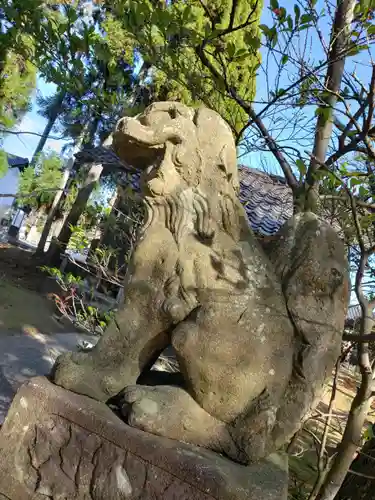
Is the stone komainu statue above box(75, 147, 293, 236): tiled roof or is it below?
below

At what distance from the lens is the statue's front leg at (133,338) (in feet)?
5.75

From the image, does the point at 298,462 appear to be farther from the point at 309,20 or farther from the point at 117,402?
the point at 309,20

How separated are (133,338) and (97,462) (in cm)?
47

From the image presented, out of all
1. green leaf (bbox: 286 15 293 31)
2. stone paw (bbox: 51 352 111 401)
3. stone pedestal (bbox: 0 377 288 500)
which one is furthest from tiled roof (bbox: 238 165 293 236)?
stone pedestal (bbox: 0 377 288 500)

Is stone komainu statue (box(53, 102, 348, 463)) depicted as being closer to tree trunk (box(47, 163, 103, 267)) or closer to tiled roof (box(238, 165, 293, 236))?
tiled roof (box(238, 165, 293, 236))

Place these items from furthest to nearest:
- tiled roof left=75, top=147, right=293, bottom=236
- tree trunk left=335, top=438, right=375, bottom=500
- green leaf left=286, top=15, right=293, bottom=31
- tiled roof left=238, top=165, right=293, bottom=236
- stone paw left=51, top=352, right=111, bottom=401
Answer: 1. tiled roof left=238, top=165, right=293, bottom=236
2. tiled roof left=75, top=147, right=293, bottom=236
3. tree trunk left=335, top=438, right=375, bottom=500
4. green leaf left=286, top=15, right=293, bottom=31
5. stone paw left=51, top=352, right=111, bottom=401

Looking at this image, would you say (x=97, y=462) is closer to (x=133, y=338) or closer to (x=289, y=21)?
(x=133, y=338)

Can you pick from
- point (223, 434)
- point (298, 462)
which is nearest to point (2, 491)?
point (223, 434)

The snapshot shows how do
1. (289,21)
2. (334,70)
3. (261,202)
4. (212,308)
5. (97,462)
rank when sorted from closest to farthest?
(97,462)
(212,308)
(289,21)
(334,70)
(261,202)

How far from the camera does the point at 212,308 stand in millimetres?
1702

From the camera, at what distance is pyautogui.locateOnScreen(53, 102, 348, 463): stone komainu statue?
5.34ft

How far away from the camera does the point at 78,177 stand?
41.1 ft

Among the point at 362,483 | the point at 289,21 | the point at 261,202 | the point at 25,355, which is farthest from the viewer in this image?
the point at 261,202

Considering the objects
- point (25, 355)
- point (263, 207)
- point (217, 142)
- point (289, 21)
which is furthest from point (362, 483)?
point (263, 207)
